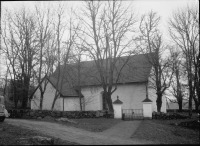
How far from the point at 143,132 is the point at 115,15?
1309 centimetres

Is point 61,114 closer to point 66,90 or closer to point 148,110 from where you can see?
point 66,90

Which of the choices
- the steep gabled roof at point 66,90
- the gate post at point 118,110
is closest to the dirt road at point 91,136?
the gate post at point 118,110

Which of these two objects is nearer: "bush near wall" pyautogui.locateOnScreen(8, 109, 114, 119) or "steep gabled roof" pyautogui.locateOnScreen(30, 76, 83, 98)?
"bush near wall" pyautogui.locateOnScreen(8, 109, 114, 119)

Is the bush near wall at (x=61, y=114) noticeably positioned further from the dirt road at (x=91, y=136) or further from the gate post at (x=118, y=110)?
the dirt road at (x=91, y=136)

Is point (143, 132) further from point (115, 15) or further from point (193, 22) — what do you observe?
point (193, 22)

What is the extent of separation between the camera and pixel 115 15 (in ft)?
73.3

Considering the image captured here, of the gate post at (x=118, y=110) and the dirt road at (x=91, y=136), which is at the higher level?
the gate post at (x=118, y=110)

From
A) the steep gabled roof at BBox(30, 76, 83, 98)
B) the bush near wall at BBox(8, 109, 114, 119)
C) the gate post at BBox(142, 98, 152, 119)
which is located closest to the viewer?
the gate post at BBox(142, 98, 152, 119)

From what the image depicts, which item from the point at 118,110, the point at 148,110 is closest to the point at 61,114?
the point at 118,110

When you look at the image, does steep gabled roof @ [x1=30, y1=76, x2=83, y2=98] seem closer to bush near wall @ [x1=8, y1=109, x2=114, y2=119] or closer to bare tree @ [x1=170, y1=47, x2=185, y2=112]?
bush near wall @ [x1=8, y1=109, x2=114, y2=119]

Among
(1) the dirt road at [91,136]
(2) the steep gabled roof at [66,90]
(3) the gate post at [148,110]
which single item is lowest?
(1) the dirt road at [91,136]

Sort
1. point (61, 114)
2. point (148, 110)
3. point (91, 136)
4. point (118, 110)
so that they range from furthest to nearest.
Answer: point (61, 114) → point (118, 110) → point (148, 110) → point (91, 136)

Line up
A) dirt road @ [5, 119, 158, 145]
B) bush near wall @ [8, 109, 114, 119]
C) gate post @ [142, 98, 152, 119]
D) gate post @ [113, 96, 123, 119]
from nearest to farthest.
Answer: dirt road @ [5, 119, 158, 145]
gate post @ [142, 98, 152, 119]
gate post @ [113, 96, 123, 119]
bush near wall @ [8, 109, 114, 119]

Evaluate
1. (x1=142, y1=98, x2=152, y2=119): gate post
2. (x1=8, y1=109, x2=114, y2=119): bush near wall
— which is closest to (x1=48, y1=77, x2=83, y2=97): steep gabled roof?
(x1=8, y1=109, x2=114, y2=119): bush near wall
